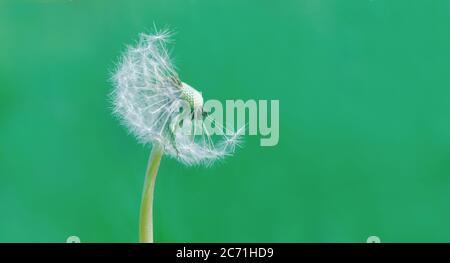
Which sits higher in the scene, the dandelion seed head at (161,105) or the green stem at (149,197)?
the dandelion seed head at (161,105)

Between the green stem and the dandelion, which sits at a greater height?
the dandelion

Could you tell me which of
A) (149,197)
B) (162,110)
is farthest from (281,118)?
(149,197)

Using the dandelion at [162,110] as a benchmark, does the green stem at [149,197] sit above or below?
below
